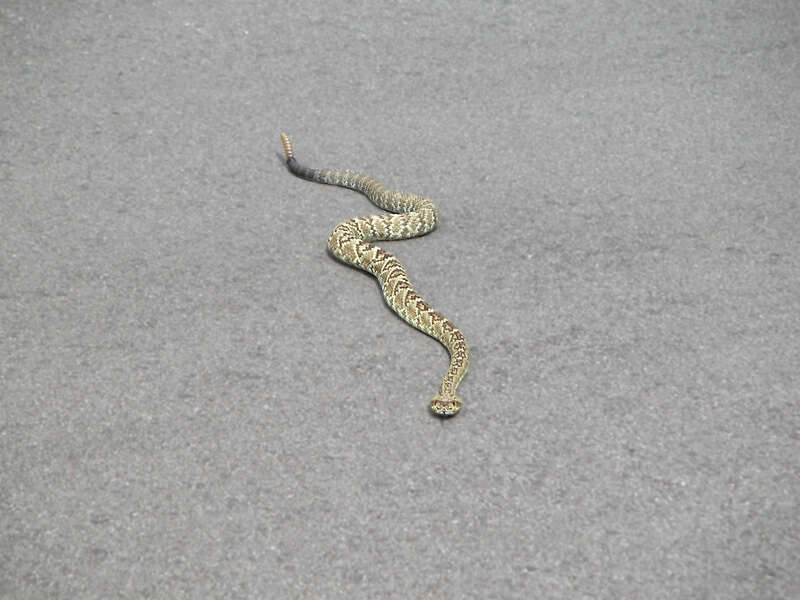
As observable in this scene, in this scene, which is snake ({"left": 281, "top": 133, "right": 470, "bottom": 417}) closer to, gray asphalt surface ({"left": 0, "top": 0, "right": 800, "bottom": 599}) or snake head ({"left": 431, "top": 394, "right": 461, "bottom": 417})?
snake head ({"left": 431, "top": 394, "right": 461, "bottom": 417})

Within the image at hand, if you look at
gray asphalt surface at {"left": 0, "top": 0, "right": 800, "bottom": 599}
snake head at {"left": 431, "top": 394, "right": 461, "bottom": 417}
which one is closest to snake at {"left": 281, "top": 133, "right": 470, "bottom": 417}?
snake head at {"left": 431, "top": 394, "right": 461, "bottom": 417}

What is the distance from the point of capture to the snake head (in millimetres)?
5441

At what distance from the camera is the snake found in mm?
5840

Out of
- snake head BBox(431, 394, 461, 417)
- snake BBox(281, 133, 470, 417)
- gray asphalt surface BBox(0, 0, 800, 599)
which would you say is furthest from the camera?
snake BBox(281, 133, 470, 417)

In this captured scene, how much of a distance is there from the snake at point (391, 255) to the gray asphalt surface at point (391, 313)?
0.39 feet

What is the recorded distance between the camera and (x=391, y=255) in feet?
23.0

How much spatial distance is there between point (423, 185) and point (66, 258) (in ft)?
10.2

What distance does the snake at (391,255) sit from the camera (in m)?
5.84

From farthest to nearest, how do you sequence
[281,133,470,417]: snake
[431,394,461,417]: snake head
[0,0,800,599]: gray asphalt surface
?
1. [281,133,470,417]: snake
2. [431,394,461,417]: snake head
3. [0,0,800,599]: gray asphalt surface

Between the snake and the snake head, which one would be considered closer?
the snake head

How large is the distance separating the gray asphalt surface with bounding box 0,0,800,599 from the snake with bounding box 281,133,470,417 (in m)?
0.12

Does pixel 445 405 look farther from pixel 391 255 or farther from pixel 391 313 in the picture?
pixel 391 255

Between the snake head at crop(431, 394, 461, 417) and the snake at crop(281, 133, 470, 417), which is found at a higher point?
the snake at crop(281, 133, 470, 417)

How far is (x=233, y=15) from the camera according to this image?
10219 millimetres
